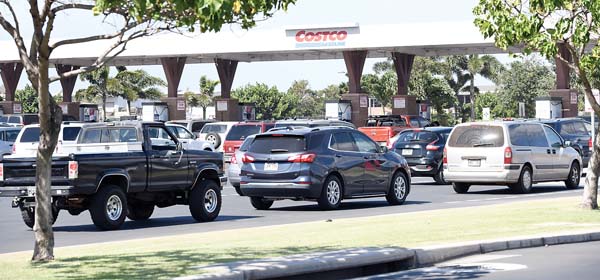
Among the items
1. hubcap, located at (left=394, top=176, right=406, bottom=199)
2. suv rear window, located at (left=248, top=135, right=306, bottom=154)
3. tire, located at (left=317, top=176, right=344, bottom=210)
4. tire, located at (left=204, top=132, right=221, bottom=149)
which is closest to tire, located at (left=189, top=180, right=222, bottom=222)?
suv rear window, located at (left=248, top=135, right=306, bottom=154)

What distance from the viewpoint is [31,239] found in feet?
60.0

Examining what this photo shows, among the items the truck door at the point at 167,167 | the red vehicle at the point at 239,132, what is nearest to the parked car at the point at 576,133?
the red vehicle at the point at 239,132

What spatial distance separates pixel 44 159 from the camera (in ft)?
42.1

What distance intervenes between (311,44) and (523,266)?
48318mm

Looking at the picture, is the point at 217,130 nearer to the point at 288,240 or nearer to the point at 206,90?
the point at 288,240

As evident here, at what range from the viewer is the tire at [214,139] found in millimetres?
43672

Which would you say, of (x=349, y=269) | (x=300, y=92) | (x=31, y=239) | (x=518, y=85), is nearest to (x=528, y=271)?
(x=349, y=269)

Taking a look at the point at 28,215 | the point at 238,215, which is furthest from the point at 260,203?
the point at 28,215

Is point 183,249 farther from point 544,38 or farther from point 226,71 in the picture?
point 226,71

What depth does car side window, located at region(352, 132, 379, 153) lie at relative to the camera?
24.6m

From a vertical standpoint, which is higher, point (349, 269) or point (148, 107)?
point (148, 107)

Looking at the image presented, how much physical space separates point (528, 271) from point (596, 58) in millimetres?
7608

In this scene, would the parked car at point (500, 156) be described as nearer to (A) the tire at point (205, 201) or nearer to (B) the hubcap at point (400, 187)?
(B) the hubcap at point (400, 187)

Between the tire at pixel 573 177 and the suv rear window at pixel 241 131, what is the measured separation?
1781 cm
